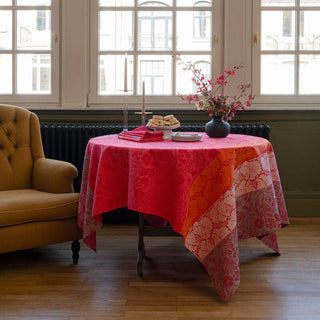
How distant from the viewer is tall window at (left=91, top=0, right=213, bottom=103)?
11.6 ft

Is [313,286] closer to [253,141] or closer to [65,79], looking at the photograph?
[253,141]

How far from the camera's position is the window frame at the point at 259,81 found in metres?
3.53

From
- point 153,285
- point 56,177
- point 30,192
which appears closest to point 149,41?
point 56,177

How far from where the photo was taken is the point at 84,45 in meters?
3.51

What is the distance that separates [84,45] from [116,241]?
1624 mm

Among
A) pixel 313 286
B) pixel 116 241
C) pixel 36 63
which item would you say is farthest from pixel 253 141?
pixel 36 63

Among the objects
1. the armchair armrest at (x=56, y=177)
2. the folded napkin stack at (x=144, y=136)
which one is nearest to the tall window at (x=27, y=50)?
the armchair armrest at (x=56, y=177)

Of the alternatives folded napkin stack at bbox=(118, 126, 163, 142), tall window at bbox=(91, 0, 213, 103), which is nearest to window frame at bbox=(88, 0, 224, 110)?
tall window at bbox=(91, 0, 213, 103)

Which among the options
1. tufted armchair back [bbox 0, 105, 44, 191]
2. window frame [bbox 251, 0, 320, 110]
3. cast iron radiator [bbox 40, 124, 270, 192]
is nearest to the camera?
tufted armchair back [bbox 0, 105, 44, 191]

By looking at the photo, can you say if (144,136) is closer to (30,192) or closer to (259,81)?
(30,192)

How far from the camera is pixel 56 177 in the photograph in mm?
2588

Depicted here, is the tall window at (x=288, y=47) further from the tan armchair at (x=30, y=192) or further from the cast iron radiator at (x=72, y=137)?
the tan armchair at (x=30, y=192)

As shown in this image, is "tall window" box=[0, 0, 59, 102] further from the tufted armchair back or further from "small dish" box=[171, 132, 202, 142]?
"small dish" box=[171, 132, 202, 142]

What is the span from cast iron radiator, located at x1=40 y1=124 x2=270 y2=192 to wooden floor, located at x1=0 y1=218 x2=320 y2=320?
0.80m
